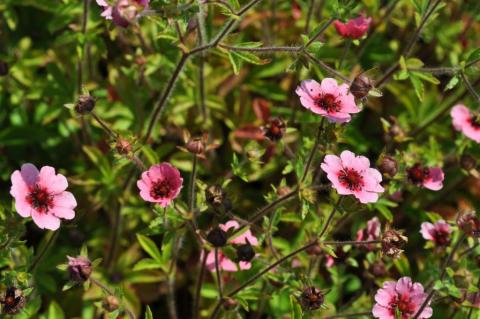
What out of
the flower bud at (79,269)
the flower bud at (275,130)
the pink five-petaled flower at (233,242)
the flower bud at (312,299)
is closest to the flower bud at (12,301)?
the flower bud at (79,269)

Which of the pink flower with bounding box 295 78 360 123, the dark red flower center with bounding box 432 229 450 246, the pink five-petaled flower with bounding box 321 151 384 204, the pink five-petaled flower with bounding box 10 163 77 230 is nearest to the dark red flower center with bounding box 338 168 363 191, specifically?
the pink five-petaled flower with bounding box 321 151 384 204

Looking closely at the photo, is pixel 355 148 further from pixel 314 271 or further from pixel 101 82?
pixel 101 82

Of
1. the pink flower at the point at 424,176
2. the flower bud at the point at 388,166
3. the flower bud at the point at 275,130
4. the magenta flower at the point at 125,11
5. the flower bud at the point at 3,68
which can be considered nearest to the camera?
the magenta flower at the point at 125,11

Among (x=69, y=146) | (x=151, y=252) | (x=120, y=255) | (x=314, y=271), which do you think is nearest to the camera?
(x=151, y=252)

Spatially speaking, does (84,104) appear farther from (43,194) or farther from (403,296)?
(403,296)

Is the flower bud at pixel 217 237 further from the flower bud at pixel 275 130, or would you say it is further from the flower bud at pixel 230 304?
the flower bud at pixel 275 130

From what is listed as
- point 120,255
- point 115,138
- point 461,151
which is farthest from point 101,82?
point 461,151
